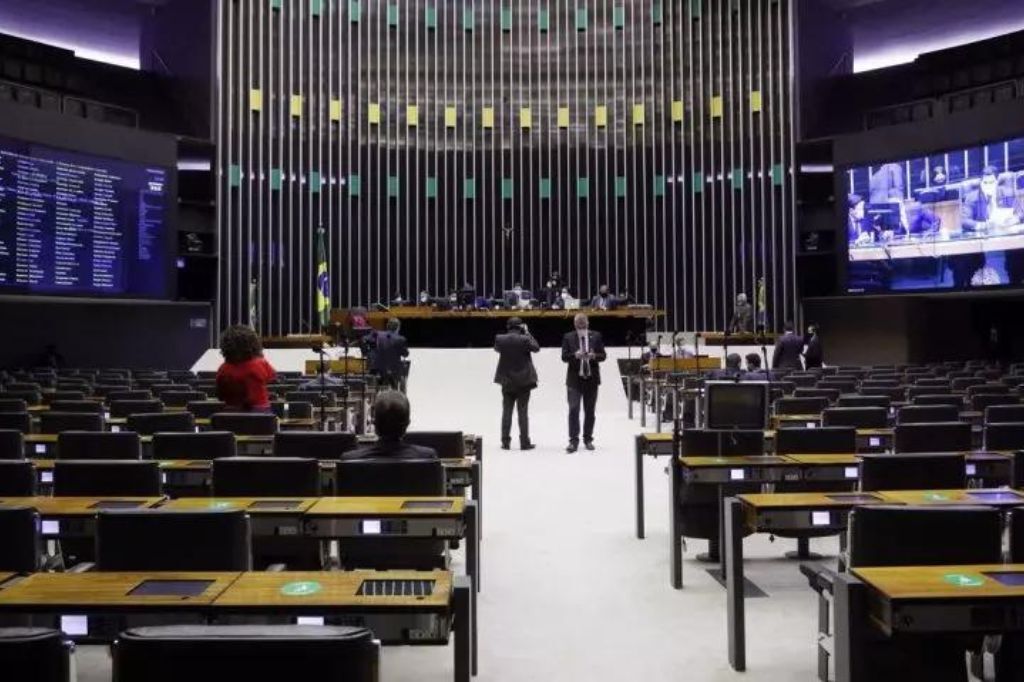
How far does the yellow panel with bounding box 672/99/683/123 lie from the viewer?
78.3 feet

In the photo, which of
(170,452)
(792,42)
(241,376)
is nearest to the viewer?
(170,452)

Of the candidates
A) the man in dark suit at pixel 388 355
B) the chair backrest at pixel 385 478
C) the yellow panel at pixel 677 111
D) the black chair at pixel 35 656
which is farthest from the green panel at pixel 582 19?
the black chair at pixel 35 656

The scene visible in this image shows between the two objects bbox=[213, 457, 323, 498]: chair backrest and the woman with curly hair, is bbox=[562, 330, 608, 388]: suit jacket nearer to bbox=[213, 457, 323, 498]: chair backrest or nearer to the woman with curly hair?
the woman with curly hair

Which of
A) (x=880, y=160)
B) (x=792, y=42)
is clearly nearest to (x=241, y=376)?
(x=880, y=160)

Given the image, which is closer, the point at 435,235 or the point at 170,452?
the point at 170,452

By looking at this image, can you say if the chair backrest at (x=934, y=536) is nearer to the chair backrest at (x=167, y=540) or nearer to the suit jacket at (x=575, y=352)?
the chair backrest at (x=167, y=540)

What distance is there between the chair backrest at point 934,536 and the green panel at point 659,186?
21.3 m

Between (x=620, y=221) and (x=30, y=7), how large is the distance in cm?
1318

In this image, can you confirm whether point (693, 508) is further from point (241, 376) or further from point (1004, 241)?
point (1004, 241)

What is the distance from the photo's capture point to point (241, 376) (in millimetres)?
7066

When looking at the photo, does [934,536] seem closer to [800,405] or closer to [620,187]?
[800,405]

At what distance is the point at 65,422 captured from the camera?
731 centimetres

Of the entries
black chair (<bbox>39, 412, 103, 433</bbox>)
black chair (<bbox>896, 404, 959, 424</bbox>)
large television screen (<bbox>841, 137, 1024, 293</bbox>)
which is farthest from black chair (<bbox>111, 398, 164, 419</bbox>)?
large television screen (<bbox>841, 137, 1024, 293</bbox>)

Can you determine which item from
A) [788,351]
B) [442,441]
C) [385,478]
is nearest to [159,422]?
[442,441]
